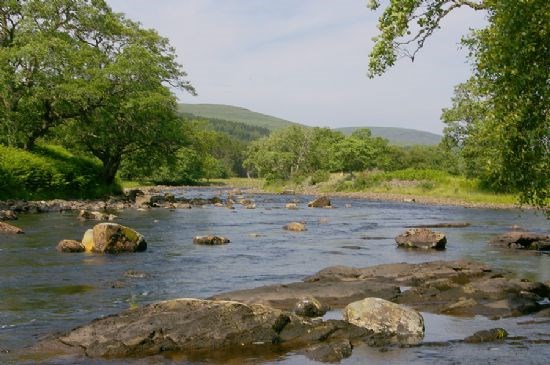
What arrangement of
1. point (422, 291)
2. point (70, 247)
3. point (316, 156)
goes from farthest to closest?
point (316, 156), point (70, 247), point (422, 291)

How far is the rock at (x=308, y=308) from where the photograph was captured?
15.3 metres

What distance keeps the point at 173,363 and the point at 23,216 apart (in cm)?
3262

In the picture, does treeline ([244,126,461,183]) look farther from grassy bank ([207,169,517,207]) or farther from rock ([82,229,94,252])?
rock ([82,229,94,252])

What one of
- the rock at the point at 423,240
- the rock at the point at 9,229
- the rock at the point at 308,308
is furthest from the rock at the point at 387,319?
the rock at the point at 9,229

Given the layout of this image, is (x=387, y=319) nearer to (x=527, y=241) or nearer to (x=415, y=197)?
(x=527, y=241)

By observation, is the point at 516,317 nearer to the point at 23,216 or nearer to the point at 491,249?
the point at 491,249

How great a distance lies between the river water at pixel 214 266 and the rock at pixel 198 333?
64 cm

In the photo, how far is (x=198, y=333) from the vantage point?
41.5 ft

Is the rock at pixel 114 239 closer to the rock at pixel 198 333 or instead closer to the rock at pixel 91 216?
the rock at pixel 198 333

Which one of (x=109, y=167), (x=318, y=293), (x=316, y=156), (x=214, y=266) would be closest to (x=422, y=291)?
(x=318, y=293)

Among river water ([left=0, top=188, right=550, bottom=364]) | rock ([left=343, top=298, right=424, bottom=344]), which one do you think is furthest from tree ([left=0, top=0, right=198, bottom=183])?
rock ([left=343, top=298, right=424, bottom=344])

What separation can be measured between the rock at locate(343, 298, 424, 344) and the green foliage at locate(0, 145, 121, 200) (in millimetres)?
41354

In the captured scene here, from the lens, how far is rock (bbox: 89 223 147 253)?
25.5m

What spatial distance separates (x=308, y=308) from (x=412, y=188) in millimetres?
72425
